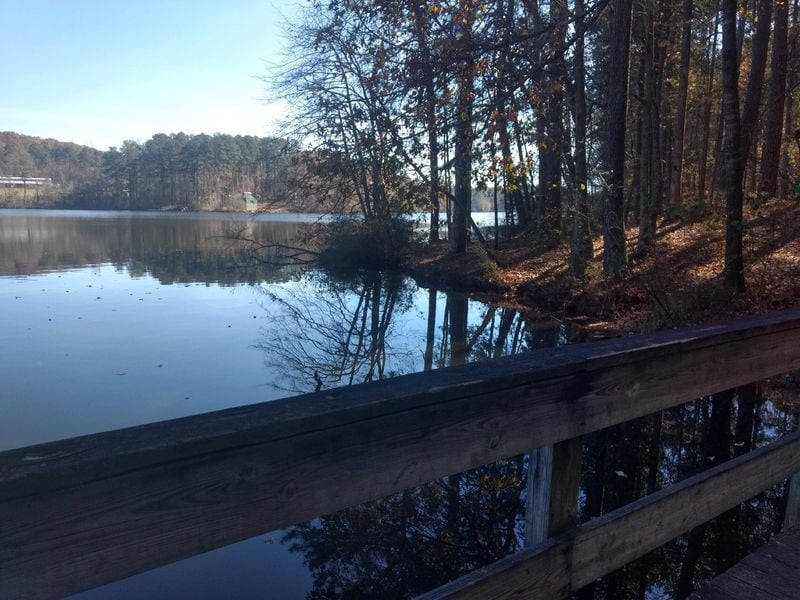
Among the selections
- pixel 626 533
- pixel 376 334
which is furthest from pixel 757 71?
pixel 626 533

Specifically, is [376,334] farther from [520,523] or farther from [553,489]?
[553,489]

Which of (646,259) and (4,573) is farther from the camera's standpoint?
(646,259)

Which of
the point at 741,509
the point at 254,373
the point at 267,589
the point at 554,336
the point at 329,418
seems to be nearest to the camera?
the point at 329,418

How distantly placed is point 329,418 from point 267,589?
350 cm

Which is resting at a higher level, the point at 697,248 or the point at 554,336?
the point at 697,248

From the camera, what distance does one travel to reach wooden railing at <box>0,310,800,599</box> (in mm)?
1154

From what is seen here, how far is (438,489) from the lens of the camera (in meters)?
5.70

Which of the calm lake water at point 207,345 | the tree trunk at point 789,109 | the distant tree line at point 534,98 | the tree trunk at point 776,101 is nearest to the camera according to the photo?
the calm lake water at point 207,345

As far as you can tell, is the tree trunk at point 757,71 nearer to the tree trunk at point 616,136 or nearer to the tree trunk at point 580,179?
the tree trunk at point 616,136

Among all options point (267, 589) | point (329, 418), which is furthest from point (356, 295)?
point (329, 418)

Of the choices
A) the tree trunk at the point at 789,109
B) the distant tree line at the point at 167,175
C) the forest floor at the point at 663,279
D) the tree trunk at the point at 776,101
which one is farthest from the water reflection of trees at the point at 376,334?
the distant tree line at the point at 167,175

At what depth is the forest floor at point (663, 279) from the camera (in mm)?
10805

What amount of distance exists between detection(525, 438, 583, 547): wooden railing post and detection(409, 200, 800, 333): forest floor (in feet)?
30.8

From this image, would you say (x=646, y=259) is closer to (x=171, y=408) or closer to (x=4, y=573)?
(x=171, y=408)
